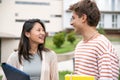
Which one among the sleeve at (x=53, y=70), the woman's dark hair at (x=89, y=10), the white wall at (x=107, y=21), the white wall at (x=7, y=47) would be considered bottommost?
the white wall at (x=7, y=47)

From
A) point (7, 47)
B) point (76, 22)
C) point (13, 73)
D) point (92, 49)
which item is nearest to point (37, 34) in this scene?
point (13, 73)

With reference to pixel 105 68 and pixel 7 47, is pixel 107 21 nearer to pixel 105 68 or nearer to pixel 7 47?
pixel 7 47

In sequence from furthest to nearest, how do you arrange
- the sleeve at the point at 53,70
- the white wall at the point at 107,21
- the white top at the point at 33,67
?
1. the white wall at the point at 107,21
2. the sleeve at the point at 53,70
3. the white top at the point at 33,67

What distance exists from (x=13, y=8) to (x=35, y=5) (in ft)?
7.89

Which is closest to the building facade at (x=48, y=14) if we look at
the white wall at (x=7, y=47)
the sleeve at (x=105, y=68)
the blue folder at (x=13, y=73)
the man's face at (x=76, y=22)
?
the white wall at (x=7, y=47)

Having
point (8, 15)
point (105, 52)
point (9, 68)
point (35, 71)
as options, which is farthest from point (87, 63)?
point (8, 15)

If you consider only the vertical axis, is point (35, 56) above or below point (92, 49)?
below

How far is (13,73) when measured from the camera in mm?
2934

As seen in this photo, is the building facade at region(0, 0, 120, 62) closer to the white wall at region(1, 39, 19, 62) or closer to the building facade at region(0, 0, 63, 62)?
the building facade at region(0, 0, 63, 62)

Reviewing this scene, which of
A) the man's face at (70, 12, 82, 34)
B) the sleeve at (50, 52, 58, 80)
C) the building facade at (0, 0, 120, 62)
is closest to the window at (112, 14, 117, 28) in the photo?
the building facade at (0, 0, 120, 62)

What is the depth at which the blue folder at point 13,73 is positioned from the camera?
2.88 metres

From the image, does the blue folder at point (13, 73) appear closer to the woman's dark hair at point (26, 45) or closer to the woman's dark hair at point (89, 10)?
the woman's dark hair at point (89, 10)

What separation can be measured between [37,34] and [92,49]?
3.42 ft

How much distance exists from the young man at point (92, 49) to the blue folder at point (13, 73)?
14.3 inches
